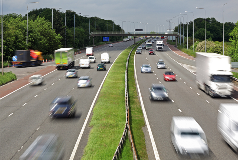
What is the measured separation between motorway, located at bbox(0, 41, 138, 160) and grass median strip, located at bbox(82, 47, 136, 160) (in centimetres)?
78

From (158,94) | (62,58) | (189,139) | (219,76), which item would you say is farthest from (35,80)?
(189,139)

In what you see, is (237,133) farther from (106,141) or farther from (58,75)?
(58,75)

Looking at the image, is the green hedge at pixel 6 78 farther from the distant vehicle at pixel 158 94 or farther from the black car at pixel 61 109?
the distant vehicle at pixel 158 94

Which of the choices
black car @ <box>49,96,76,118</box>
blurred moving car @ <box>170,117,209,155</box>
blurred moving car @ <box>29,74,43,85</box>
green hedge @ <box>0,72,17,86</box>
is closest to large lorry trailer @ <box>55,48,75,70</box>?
green hedge @ <box>0,72,17,86</box>

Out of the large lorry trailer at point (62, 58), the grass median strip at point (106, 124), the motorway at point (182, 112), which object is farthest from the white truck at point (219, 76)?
the large lorry trailer at point (62, 58)

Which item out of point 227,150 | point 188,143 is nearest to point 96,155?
point 188,143

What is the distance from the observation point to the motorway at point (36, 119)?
2158 cm

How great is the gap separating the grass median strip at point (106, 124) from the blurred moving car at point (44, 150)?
8.27ft

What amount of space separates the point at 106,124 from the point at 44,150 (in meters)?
10.2

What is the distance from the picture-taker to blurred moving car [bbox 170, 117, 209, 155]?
18.0 m

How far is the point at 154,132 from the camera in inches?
952

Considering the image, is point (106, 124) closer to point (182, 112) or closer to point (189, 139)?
point (182, 112)

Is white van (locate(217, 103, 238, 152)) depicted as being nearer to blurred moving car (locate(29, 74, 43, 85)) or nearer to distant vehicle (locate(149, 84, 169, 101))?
distant vehicle (locate(149, 84, 169, 101))

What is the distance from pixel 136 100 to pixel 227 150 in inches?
664
